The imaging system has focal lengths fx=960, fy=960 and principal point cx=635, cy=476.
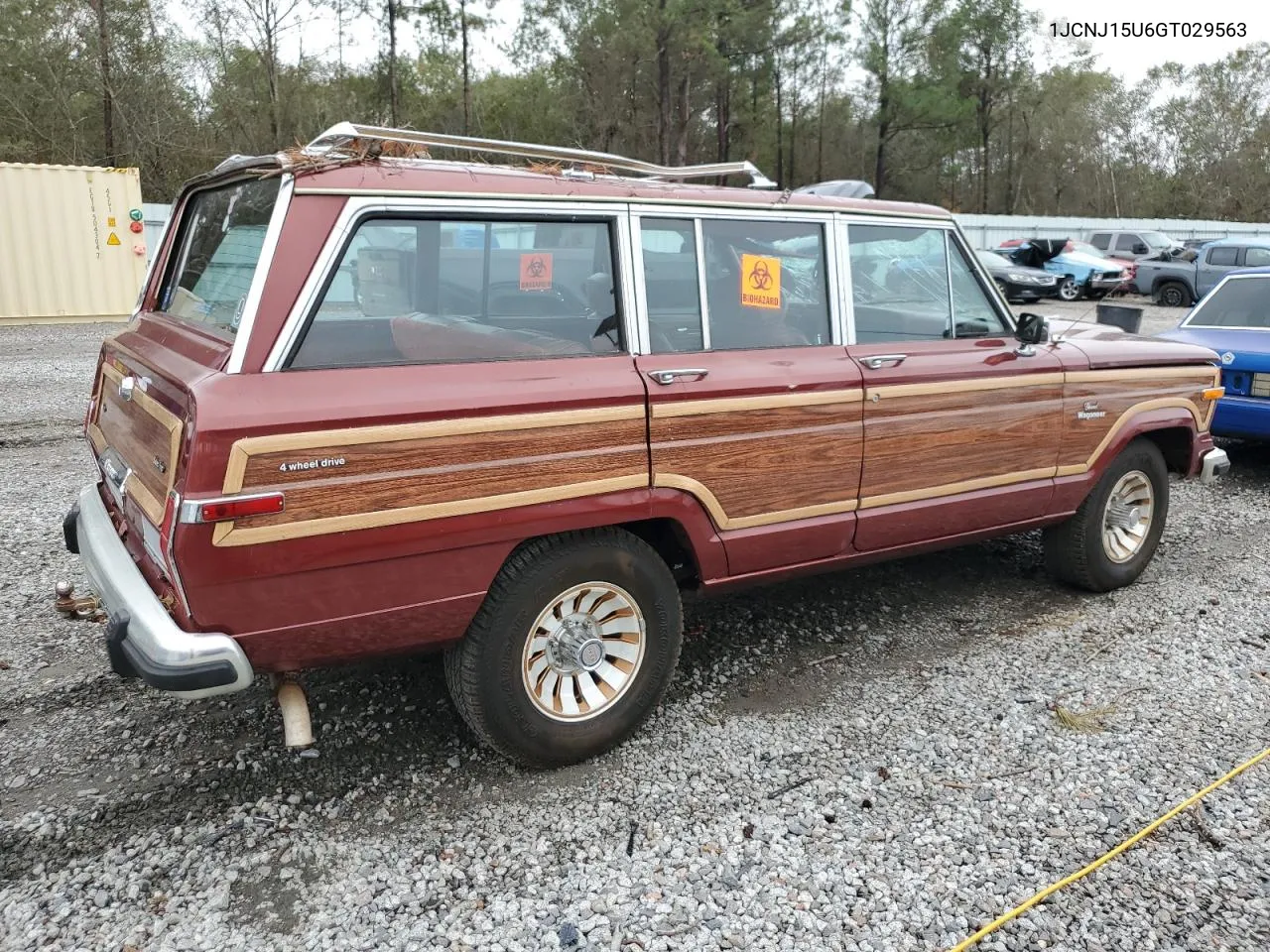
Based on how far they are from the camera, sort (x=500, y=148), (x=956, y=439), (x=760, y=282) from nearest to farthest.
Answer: (x=500, y=148)
(x=760, y=282)
(x=956, y=439)

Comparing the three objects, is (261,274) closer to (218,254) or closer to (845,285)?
(218,254)

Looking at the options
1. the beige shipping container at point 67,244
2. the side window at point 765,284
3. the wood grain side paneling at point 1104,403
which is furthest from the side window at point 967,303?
the beige shipping container at point 67,244

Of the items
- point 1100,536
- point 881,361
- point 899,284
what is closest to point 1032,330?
point 899,284

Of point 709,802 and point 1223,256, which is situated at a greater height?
point 1223,256

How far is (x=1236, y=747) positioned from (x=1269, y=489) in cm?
448

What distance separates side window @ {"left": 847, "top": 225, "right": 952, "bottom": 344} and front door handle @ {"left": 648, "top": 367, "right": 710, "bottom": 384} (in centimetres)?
88

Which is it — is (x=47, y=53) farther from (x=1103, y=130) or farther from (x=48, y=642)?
(x=1103, y=130)

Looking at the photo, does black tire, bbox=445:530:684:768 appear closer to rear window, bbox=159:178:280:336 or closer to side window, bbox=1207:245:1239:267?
rear window, bbox=159:178:280:336

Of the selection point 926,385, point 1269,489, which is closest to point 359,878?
point 926,385

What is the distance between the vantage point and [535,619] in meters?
3.05

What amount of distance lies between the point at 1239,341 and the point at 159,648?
7428mm

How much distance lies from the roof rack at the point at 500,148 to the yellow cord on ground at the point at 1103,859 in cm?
252

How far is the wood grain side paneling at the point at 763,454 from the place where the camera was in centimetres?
323

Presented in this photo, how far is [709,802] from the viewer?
3.09 m
